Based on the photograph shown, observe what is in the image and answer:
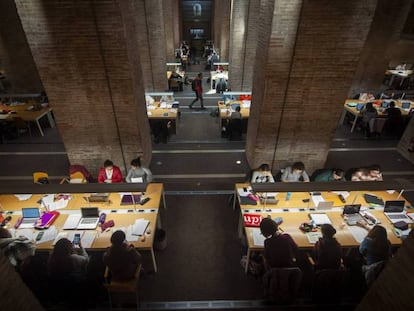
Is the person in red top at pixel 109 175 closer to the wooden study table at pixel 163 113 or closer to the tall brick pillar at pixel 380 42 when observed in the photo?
the wooden study table at pixel 163 113

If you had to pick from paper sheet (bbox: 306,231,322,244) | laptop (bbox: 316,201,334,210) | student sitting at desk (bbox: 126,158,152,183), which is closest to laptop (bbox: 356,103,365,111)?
laptop (bbox: 316,201,334,210)

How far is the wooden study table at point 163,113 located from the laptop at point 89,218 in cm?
510

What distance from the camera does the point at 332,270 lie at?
11.9 feet

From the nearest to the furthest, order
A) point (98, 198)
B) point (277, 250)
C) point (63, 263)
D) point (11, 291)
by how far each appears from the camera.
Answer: point (11, 291)
point (63, 263)
point (277, 250)
point (98, 198)

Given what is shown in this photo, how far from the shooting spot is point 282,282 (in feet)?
12.1

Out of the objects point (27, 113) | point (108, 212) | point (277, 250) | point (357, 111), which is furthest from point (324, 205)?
point (27, 113)

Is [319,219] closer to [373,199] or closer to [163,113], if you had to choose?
[373,199]

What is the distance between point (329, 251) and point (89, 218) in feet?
12.8

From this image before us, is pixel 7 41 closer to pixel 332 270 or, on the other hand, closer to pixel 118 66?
pixel 118 66

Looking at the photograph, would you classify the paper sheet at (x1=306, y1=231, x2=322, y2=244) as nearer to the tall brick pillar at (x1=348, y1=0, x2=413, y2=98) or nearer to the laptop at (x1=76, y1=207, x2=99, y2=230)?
the laptop at (x1=76, y1=207, x2=99, y2=230)

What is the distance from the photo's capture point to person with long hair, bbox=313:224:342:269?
12.4ft

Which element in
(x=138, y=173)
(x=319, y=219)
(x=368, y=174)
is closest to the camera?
(x=319, y=219)

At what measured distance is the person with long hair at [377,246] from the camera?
12.6 feet

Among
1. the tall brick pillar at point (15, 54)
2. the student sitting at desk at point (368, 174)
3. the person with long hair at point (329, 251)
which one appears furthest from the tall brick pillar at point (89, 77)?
the tall brick pillar at point (15, 54)
